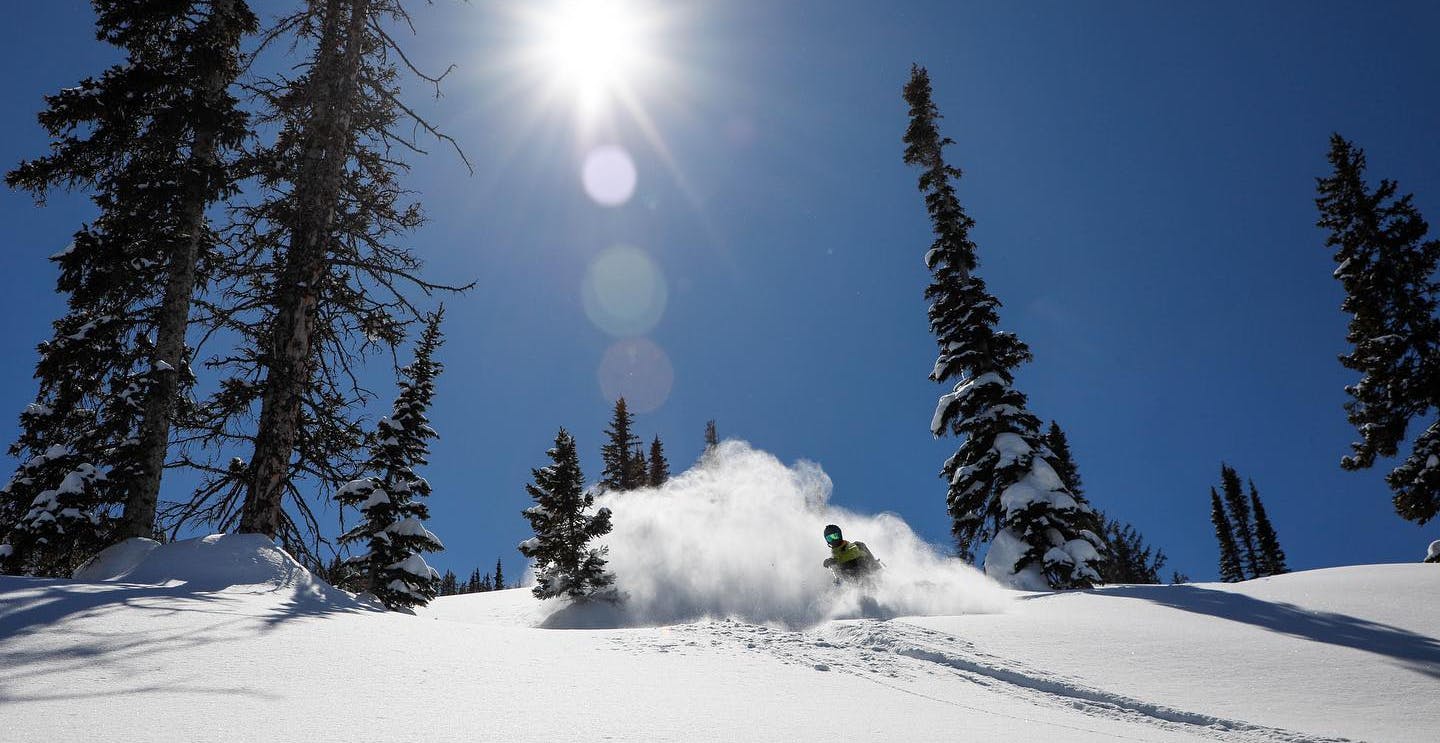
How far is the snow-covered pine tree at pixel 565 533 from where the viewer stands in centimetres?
1969

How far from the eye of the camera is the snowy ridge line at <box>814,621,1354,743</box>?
4582 mm

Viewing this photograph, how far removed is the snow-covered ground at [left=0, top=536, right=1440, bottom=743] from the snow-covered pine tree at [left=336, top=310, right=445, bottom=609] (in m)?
13.4

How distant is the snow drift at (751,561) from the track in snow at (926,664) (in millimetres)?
3059

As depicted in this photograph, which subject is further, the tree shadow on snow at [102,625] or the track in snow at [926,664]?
the track in snow at [926,664]

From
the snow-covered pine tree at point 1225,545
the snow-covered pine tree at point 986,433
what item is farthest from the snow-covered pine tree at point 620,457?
the snow-covered pine tree at point 1225,545

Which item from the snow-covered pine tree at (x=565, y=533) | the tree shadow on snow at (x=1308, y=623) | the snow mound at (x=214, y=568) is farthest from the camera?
the snow-covered pine tree at (x=565, y=533)

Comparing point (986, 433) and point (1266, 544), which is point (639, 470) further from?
point (1266, 544)

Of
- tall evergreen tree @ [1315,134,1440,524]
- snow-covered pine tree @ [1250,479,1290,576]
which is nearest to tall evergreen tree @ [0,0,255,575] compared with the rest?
tall evergreen tree @ [1315,134,1440,524]

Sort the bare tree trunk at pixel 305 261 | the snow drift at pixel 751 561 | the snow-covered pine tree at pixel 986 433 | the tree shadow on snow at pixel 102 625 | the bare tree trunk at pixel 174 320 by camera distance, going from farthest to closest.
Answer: the snow-covered pine tree at pixel 986 433 → the snow drift at pixel 751 561 → the bare tree trunk at pixel 174 320 → the bare tree trunk at pixel 305 261 → the tree shadow on snow at pixel 102 625

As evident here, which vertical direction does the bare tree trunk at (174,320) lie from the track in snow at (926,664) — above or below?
above

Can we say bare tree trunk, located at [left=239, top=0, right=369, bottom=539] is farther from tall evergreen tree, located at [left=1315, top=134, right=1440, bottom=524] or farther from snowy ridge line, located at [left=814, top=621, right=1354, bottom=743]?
tall evergreen tree, located at [left=1315, top=134, right=1440, bottom=524]

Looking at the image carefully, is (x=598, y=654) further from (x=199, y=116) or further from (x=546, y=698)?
(x=199, y=116)

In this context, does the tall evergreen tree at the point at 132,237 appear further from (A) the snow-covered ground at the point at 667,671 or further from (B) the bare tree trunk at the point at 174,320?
(A) the snow-covered ground at the point at 667,671

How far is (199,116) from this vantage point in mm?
10148
